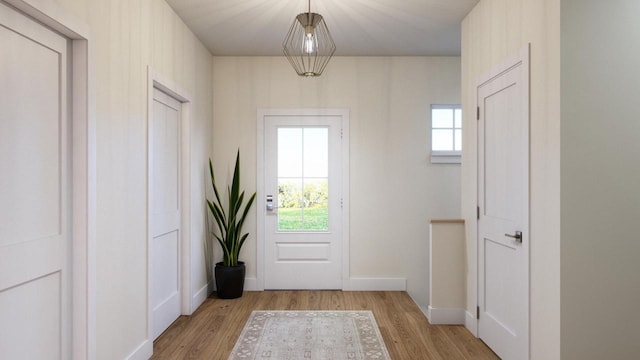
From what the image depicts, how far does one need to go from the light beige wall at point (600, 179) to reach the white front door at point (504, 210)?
339mm

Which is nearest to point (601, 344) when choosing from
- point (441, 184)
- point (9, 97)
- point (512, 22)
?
point (512, 22)

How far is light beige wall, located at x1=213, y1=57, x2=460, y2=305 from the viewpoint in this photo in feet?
15.3

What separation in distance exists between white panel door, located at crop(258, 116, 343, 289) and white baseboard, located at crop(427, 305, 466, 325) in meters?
1.38

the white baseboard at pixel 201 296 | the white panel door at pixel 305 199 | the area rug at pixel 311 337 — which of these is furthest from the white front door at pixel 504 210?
the white baseboard at pixel 201 296

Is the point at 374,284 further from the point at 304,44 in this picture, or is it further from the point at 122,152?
the point at 122,152

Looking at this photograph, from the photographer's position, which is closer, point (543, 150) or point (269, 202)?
point (543, 150)

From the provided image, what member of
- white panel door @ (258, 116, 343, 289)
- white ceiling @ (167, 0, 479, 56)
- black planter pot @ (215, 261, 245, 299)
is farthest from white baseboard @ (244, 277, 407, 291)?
white ceiling @ (167, 0, 479, 56)

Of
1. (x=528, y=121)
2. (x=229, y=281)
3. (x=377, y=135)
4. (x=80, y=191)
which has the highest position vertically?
(x=377, y=135)

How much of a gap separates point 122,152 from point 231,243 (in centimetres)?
205

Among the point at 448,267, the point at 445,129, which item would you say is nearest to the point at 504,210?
the point at 448,267

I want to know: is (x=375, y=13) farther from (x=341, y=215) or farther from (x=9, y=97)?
(x=9, y=97)

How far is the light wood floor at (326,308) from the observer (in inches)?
117

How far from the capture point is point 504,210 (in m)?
2.82

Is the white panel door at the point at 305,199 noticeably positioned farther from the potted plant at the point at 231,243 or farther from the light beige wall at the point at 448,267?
the light beige wall at the point at 448,267
